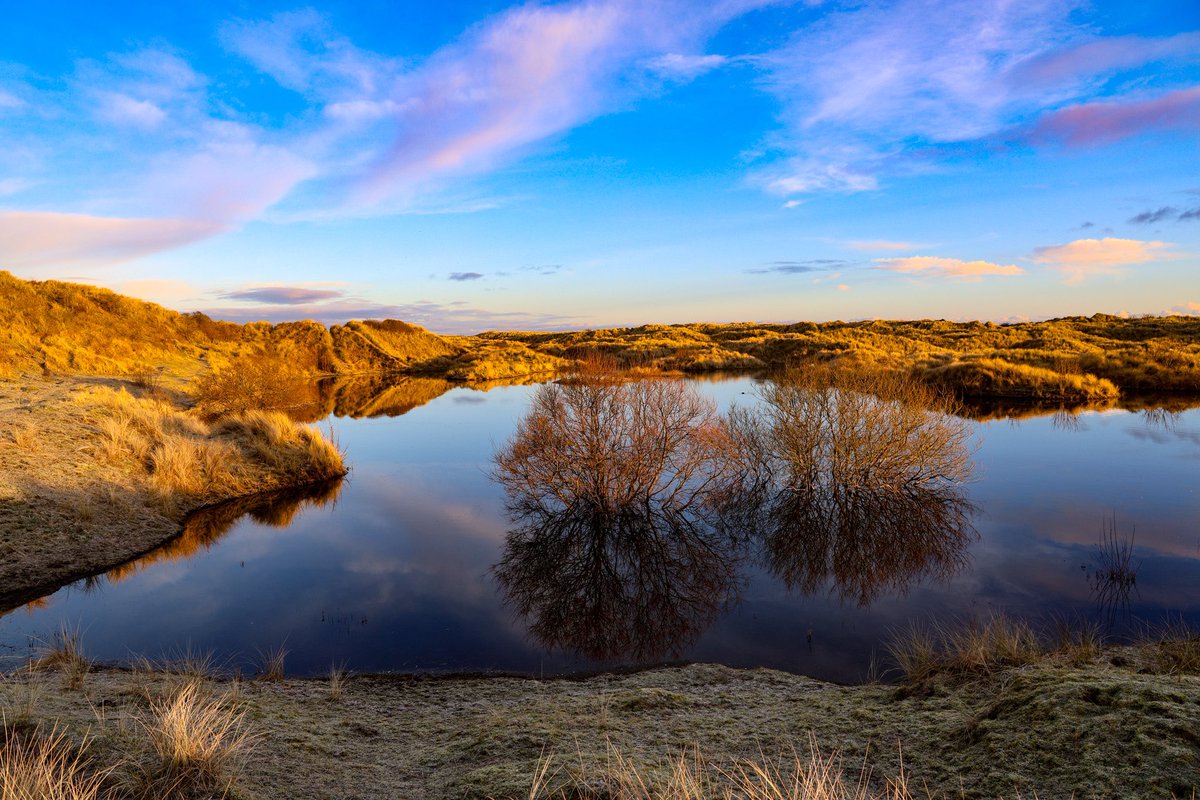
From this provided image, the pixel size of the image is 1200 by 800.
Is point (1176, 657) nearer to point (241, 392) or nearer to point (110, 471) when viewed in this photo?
point (110, 471)

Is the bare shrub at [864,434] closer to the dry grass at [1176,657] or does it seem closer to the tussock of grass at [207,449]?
the dry grass at [1176,657]

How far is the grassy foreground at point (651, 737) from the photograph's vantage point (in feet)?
12.4

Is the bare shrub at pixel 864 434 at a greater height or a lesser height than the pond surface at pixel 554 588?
greater

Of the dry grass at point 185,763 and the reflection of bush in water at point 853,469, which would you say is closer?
the dry grass at point 185,763

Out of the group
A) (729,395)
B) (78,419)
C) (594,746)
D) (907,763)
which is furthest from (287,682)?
(729,395)

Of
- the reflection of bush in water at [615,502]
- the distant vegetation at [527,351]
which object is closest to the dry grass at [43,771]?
the reflection of bush in water at [615,502]

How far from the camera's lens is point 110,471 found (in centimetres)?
1530

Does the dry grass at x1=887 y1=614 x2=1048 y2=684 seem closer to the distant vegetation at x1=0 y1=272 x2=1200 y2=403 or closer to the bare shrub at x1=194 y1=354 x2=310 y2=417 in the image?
the distant vegetation at x1=0 y1=272 x2=1200 y2=403

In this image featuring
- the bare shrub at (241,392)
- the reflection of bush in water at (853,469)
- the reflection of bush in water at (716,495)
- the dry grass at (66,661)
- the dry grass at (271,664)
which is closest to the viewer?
the dry grass at (66,661)

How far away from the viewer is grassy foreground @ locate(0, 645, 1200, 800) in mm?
3770

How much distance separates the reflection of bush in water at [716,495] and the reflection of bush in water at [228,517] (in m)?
6.15

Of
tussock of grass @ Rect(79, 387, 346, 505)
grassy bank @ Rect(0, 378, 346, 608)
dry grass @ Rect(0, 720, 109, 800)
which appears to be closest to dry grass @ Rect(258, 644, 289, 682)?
dry grass @ Rect(0, 720, 109, 800)

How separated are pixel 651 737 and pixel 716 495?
12.5 m

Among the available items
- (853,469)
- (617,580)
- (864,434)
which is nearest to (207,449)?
(617,580)
